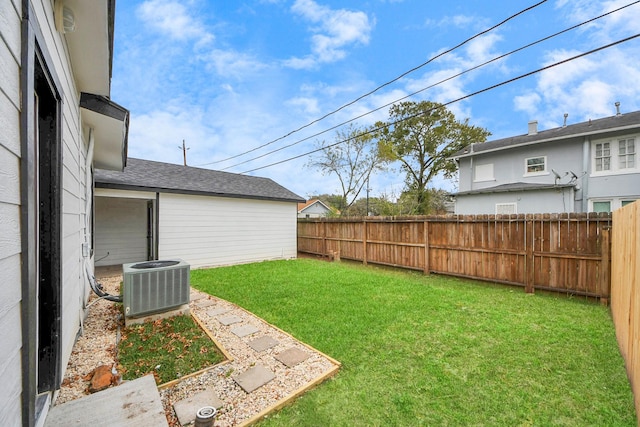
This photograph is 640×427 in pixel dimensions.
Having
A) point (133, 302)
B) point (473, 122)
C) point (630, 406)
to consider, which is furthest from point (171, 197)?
point (473, 122)

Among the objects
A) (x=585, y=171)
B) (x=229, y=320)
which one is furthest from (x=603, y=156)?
(x=229, y=320)

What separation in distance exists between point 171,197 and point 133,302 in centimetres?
485

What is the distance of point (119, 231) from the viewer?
8.84 m

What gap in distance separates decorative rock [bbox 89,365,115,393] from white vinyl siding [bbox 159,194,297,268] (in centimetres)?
556

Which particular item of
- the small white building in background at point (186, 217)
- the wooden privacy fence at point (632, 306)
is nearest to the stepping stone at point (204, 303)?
the small white building in background at point (186, 217)

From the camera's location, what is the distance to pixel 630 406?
216 centimetres

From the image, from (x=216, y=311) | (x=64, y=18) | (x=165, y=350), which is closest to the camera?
(x=64, y=18)

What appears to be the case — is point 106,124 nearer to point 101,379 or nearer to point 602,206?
point 101,379

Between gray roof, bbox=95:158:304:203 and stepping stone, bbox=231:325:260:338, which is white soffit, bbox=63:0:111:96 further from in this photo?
gray roof, bbox=95:158:304:203

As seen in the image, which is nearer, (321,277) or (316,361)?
(316,361)

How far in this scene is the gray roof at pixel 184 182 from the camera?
7.25 m

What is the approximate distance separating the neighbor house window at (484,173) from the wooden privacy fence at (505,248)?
26.8 ft

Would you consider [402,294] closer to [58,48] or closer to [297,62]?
[58,48]

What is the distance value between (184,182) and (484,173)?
13579mm
